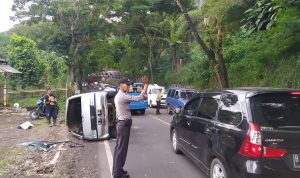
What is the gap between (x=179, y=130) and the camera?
9.38 metres

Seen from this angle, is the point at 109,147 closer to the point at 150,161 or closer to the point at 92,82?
the point at 150,161

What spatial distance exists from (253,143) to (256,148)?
0.08 metres

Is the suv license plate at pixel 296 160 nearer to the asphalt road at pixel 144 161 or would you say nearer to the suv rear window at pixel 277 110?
the suv rear window at pixel 277 110

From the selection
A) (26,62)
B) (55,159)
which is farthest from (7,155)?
(26,62)

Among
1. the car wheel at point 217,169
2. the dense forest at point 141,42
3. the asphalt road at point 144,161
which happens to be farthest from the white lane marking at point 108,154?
the dense forest at point 141,42

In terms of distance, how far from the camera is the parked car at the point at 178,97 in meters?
21.8

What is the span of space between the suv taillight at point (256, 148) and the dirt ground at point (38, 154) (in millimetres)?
3900

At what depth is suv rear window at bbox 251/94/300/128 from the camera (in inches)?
225

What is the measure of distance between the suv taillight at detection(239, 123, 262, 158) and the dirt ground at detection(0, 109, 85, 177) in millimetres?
3872

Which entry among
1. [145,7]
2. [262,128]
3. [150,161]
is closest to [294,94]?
[262,128]

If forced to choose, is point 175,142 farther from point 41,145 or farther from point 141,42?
point 141,42

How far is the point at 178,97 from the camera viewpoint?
893 inches

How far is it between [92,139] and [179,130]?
4.37 metres

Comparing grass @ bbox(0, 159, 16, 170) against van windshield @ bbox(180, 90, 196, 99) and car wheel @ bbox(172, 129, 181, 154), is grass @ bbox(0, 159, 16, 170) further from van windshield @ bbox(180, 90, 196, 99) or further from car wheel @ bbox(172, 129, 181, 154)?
van windshield @ bbox(180, 90, 196, 99)
